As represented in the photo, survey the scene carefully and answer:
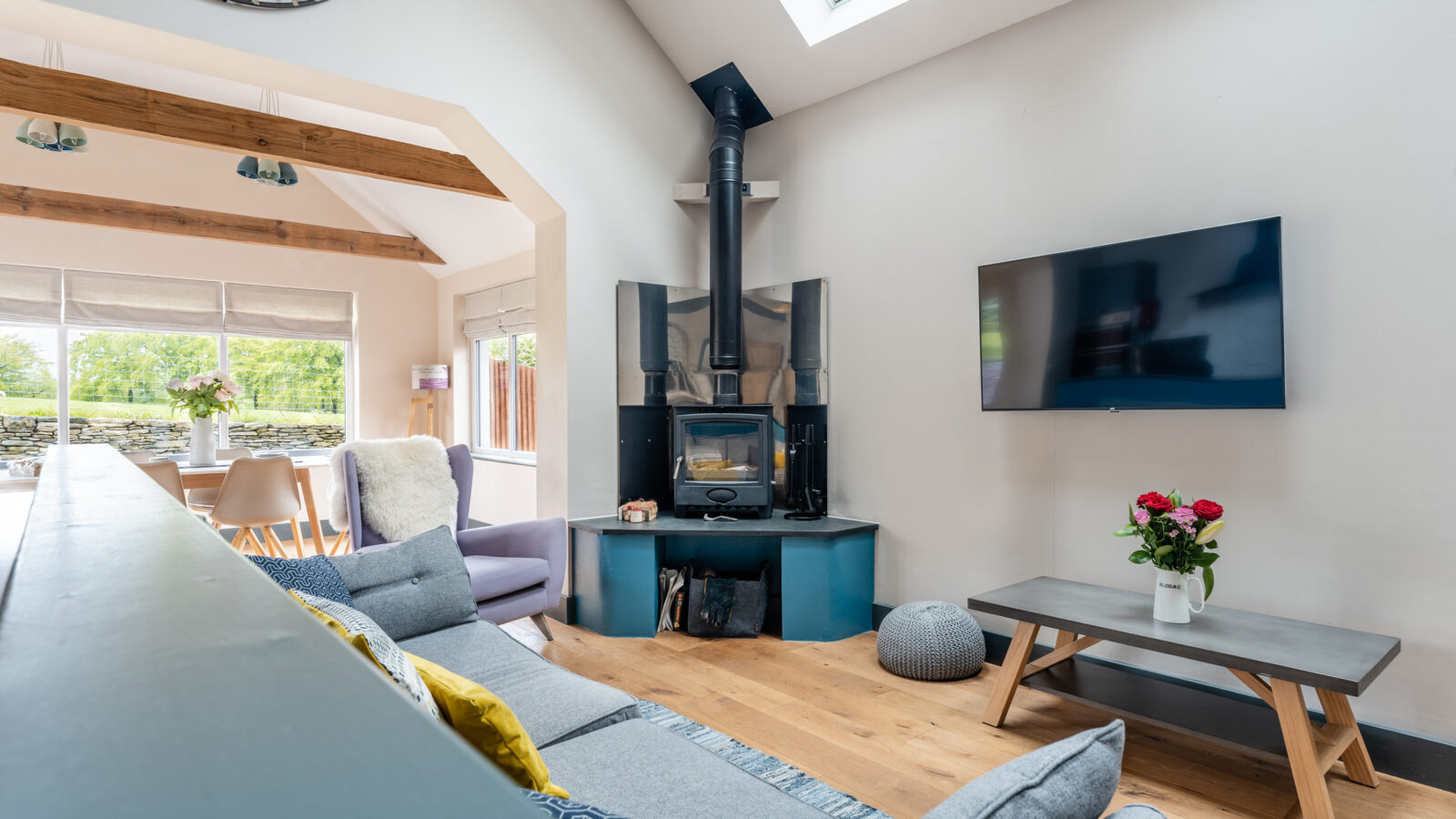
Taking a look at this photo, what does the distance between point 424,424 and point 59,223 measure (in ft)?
9.32

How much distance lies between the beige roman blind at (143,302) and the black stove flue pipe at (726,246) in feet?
14.3

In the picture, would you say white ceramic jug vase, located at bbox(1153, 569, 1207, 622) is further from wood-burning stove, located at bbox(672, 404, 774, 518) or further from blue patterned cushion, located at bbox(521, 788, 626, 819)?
blue patterned cushion, located at bbox(521, 788, 626, 819)

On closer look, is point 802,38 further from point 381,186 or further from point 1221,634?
point 381,186

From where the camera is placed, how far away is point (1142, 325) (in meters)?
2.73

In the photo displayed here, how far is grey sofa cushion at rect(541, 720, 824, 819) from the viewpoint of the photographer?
1436 millimetres

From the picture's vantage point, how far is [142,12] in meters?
2.69

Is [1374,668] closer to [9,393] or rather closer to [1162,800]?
[1162,800]

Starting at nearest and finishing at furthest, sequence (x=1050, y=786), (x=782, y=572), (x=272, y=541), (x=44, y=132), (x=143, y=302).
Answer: (x=1050, y=786), (x=782, y=572), (x=44, y=132), (x=272, y=541), (x=143, y=302)

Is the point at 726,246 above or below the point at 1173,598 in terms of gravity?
above

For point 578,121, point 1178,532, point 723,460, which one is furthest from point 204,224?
point 1178,532

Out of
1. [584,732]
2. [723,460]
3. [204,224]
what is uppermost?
[204,224]

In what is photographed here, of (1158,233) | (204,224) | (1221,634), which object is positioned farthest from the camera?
(204,224)

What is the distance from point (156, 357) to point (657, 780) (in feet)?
20.3

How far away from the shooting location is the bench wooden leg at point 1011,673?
268cm
